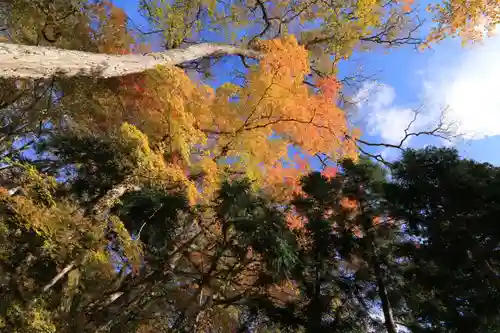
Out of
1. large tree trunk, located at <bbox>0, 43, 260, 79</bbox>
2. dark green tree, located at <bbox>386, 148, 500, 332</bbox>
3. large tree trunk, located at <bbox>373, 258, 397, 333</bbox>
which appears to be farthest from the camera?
large tree trunk, located at <bbox>373, 258, 397, 333</bbox>

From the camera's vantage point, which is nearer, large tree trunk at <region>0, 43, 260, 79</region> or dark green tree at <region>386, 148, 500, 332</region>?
large tree trunk at <region>0, 43, 260, 79</region>

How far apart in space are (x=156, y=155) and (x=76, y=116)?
3.39 metres

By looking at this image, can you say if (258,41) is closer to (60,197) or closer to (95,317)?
(60,197)

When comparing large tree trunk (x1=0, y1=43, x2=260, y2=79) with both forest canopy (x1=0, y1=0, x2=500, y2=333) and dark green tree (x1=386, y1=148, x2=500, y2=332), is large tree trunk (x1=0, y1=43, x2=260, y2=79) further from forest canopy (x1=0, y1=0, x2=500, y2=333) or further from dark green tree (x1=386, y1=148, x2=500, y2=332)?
dark green tree (x1=386, y1=148, x2=500, y2=332)

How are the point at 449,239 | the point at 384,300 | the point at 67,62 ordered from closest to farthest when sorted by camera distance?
the point at 67,62
the point at 449,239
the point at 384,300

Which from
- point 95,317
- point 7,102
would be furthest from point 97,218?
point 7,102

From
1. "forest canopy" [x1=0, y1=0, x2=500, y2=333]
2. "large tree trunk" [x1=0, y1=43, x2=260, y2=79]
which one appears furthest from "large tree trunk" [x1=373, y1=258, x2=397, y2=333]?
"large tree trunk" [x1=0, y1=43, x2=260, y2=79]

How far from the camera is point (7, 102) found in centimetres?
927

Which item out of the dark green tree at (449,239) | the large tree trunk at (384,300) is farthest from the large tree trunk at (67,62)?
the large tree trunk at (384,300)

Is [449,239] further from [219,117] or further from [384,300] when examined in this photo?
[219,117]

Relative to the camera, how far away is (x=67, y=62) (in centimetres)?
509

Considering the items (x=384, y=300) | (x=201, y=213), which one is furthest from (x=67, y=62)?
(x=384, y=300)

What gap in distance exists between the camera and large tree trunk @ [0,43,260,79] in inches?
169

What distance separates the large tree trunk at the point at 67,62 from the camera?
4.29 m
